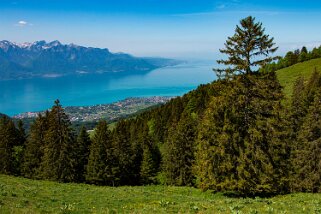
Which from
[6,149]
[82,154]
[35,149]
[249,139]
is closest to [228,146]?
[249,139]

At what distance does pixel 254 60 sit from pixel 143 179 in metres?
39.5

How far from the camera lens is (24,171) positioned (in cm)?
5884

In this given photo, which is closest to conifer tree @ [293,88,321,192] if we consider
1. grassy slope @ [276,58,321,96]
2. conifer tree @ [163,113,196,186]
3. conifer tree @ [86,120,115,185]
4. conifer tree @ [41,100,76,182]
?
conifer tree @ [163,113,196,186]

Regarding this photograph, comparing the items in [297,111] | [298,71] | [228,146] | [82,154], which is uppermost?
[298,71]

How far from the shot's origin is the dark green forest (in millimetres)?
26500

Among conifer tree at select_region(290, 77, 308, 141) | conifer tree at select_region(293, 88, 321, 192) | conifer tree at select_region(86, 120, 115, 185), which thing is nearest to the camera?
conifer tree at select_region(293, 88, 321, 192)

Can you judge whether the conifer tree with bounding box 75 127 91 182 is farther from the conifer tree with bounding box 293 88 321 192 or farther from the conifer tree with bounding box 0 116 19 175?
the conifer tree with bounding box 293 88 321 192

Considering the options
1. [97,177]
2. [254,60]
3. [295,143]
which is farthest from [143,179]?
[254,60]

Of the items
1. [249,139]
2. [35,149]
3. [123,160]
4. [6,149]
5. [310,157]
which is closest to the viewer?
[249,139]

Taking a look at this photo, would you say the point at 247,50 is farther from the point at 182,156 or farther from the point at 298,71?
the point at 298,71

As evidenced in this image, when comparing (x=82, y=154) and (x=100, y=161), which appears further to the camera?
(x=82, y=154)

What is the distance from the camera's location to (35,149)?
5653 cm

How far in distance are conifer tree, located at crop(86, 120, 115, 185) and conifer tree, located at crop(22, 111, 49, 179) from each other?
9.95 metres

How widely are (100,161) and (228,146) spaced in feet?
101
